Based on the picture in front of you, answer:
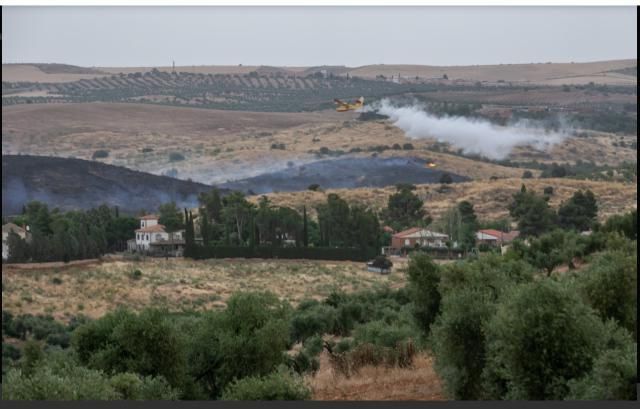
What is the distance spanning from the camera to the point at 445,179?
88.7 feet

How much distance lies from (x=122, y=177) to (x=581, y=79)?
1074 centimetres

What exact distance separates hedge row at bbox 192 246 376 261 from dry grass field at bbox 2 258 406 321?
5.3 inches

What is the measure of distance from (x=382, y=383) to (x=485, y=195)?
406 inches

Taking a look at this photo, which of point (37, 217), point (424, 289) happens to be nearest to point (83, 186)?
point (37, 217)

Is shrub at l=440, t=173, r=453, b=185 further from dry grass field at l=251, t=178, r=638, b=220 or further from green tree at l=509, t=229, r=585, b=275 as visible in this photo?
green tree at l=509, t=229, r=585, b=275

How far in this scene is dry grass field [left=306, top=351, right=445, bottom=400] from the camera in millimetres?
15789

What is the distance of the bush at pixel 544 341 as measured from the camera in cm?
1377

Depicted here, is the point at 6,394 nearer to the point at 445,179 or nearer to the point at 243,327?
the point at 243,327

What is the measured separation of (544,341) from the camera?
1375 centimetres

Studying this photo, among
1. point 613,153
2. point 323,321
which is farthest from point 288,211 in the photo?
point 613,153

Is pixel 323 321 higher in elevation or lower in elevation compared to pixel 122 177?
Answer: lower

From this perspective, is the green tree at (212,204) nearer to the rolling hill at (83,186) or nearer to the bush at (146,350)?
the rolling hill at (83,186)

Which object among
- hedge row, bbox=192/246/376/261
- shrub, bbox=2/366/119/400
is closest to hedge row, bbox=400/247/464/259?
hedge row, bbox=192/246/376/261

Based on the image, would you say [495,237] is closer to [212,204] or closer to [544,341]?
[212,204]
